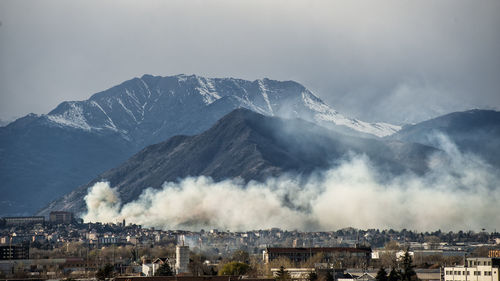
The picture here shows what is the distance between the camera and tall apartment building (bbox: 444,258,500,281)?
14050cm

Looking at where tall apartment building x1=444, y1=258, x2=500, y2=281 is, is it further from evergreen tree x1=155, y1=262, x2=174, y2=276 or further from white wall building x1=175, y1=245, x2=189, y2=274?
white wall building x1=175, y1=245, x2=189, y2=274

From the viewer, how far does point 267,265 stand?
19900cm

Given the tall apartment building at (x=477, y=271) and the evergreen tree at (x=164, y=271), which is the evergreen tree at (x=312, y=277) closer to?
the tall apartment building at (x=477, y=271)

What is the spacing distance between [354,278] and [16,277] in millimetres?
64623

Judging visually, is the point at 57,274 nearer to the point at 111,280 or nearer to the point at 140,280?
the point at 111,280

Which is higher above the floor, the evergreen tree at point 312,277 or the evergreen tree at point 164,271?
the evergreen tree at point 164,271

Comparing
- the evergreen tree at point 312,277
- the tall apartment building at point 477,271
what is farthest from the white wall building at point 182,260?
the tall apartment building at point 477,271

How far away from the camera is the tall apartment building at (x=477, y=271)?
14050cm

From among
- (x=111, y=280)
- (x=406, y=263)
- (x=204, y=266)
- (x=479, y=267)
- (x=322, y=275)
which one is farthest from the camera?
(x=204, y=266)

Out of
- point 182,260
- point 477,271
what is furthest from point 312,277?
point 182,260

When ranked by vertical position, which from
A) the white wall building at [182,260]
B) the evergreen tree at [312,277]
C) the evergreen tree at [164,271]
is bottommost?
the evergreen tree at [312,277]

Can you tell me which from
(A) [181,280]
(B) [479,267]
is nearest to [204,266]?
(A) [181,280]

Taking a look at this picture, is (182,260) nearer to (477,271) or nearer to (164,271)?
(164,271)

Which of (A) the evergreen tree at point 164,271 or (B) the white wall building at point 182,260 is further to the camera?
(B) the white wall building at point 182,260
